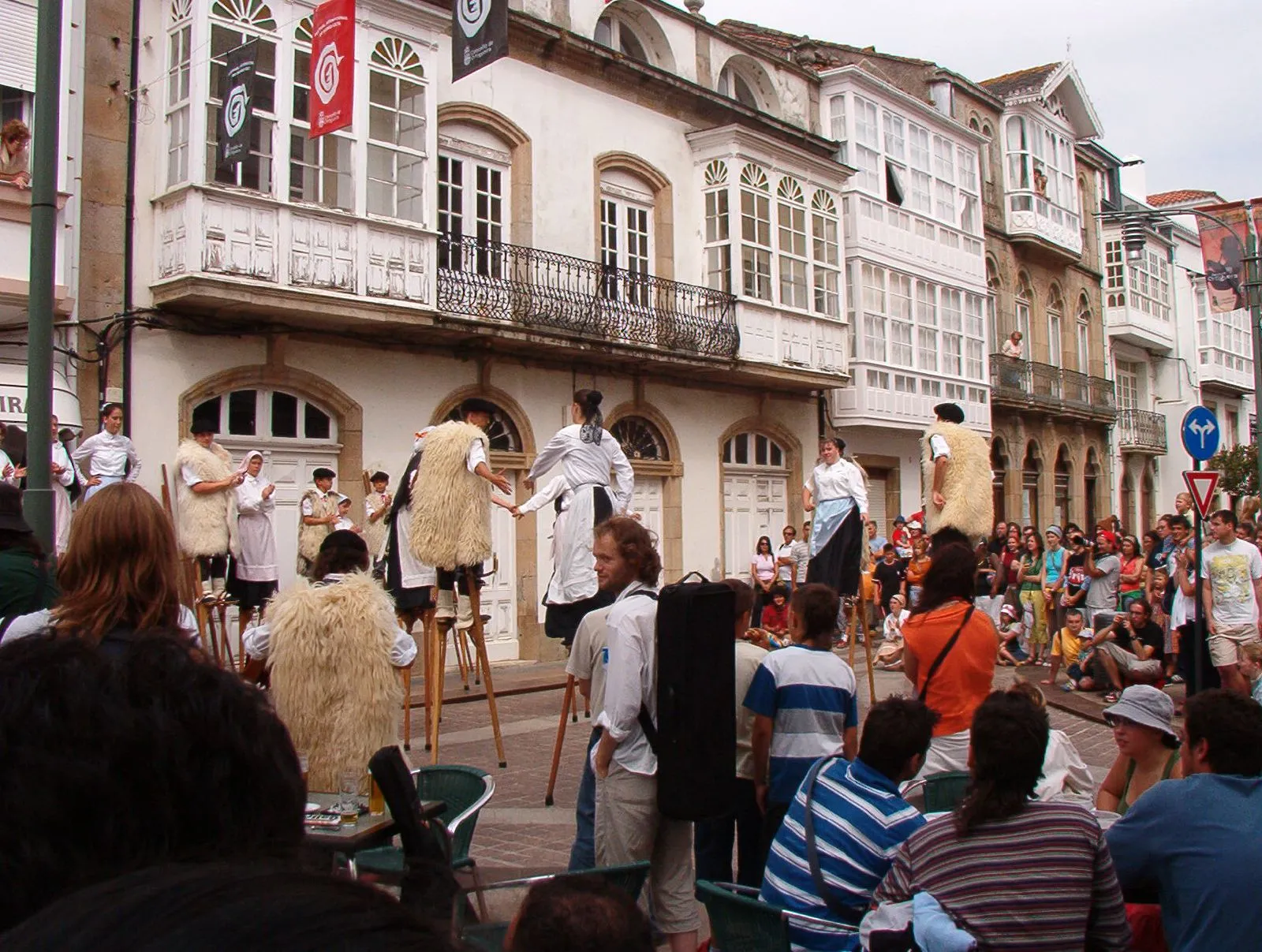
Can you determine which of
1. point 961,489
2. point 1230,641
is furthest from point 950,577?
point 1230,641

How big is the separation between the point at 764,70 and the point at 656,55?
3127mm

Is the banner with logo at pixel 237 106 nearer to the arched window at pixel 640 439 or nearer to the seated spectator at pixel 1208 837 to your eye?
the arched window at pixel 640 439

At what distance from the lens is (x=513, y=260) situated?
1788 centimetres

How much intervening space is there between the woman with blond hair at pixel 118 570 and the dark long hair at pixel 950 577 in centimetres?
375

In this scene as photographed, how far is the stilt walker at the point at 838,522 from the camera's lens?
1095 cm

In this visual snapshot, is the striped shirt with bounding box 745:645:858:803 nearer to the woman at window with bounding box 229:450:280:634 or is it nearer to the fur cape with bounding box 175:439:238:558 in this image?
the fur cape with bounding box 175:439:238:558

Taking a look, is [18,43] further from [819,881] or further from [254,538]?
[819,881]

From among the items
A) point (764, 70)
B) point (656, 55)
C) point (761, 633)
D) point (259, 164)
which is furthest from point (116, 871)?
point (764, 70)

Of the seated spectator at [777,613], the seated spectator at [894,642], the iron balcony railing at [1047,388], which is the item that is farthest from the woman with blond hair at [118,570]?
the iron balcony railing at [1047,388]

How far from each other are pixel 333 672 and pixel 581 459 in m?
3.71

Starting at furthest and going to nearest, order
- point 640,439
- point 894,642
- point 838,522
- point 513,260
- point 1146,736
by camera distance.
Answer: point 640,439 → point 513,260 → point 894,642 → point 838,522 → point 1146,736

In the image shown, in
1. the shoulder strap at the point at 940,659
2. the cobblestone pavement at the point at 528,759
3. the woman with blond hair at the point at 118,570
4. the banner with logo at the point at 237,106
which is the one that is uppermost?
the banner with logo at the point at 237,106

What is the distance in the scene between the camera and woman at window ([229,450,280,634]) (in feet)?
40.8

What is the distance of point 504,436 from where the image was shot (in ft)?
60.2
